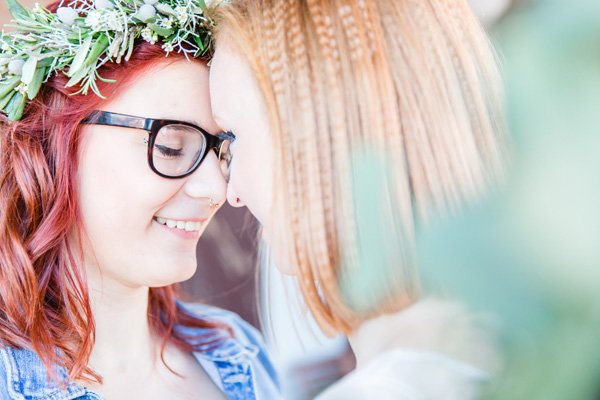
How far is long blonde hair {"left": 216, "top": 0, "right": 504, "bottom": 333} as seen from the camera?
0.89 metres

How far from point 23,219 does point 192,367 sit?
0.66 meters

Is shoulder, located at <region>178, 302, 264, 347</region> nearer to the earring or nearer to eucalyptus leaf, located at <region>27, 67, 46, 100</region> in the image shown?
the earring

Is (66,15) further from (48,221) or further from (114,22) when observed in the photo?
(48,221)

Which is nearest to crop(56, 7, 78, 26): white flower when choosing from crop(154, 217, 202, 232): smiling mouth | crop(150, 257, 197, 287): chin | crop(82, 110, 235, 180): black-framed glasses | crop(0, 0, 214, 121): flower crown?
crop(0, 0, 214, 121): flower crown

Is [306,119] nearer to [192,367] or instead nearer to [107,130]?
[107,130]

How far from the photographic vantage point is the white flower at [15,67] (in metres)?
1.44

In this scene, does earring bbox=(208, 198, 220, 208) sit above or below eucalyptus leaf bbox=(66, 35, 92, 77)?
below

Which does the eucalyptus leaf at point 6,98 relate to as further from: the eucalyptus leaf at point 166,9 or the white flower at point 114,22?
the eucalyptus leaf at point 166,9

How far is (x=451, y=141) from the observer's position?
89cm

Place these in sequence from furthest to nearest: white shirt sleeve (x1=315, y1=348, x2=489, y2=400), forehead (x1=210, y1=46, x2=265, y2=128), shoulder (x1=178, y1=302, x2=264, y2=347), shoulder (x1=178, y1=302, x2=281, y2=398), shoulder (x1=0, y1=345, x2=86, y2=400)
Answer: shoulder (x1=178, y1=302, x2=264, y2=347) < shoulder (x1=178, y1=302, x2=281, y2=398) < shoulder (x1=0, y1=345, x2=86, y2=400) < forehead (x1=210, y1=46, x2=265, y2=128) < white shirt sleeve (x1=315, y1=348, x2=489, y2=400)

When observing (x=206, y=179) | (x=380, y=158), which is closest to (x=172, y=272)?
(x=206, y=179)

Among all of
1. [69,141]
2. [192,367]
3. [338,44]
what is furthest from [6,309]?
[338,44]

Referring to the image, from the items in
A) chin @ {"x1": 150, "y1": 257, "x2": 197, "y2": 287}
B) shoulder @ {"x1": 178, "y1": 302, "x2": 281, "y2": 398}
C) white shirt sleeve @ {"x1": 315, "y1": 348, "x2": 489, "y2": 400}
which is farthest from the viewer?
shoulder @ {"x1": 178, "y1": 302, "x2": 281, "y2": 398}

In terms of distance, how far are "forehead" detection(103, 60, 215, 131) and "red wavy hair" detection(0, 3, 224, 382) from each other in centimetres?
2
